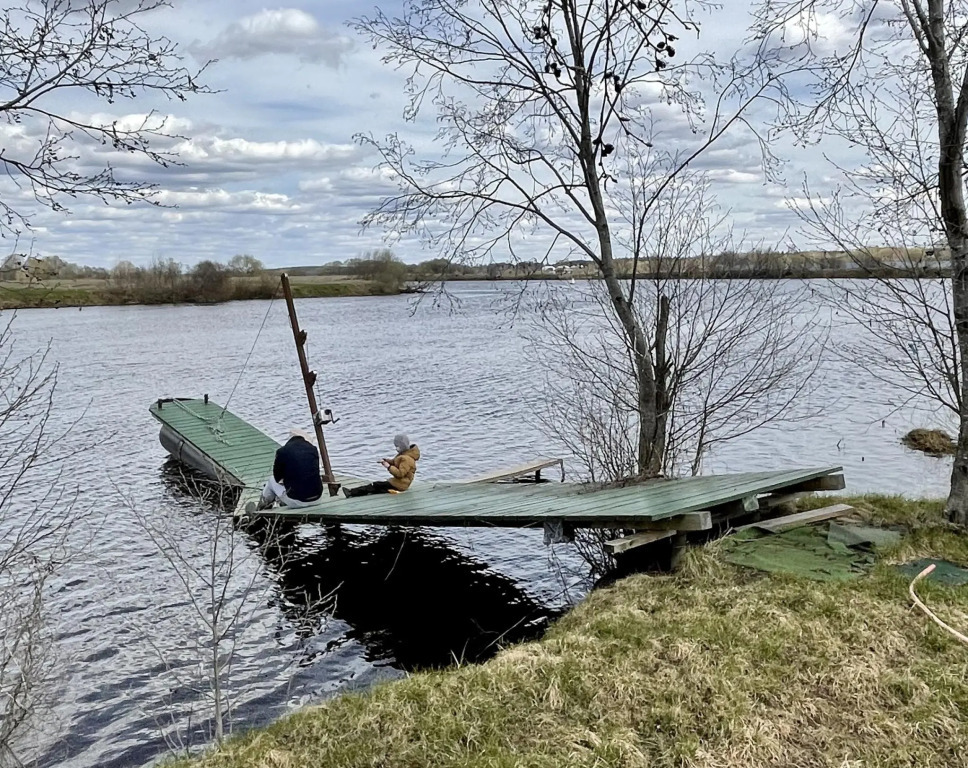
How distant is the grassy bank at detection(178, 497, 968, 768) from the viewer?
4.91 m

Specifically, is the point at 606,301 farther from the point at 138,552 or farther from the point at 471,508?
the point at 138,552

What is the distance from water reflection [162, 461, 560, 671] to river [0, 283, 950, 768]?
0.13 ft

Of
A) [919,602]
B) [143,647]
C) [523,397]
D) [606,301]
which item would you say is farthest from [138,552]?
[523,397]

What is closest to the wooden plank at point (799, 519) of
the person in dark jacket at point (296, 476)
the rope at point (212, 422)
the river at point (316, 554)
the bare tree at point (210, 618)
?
the river at point (316, 554)

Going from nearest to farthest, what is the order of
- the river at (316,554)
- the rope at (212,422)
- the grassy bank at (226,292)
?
1. the river at (316,554)
2. the rope at (212,422)
3. the grassy bank at (226,292)

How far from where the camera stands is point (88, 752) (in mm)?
7754

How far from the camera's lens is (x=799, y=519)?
918 centimetres

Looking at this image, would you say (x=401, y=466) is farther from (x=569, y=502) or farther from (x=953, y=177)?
(x=953, y=177)

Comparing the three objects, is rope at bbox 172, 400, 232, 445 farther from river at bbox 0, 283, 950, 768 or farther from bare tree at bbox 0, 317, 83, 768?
bare tree at bbox 0, 317, 83, 768

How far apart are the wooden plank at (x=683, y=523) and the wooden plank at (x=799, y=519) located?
1120mm

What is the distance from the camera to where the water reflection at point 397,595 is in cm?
954

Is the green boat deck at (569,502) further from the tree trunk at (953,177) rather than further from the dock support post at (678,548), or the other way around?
the tree trunk at (953,177)

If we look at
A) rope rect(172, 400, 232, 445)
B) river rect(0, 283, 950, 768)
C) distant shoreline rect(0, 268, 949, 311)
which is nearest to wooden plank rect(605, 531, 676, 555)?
river rect(0, 283, 950, 768)

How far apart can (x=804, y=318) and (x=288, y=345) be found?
30.3 metres
